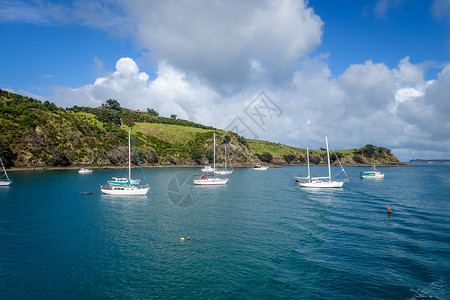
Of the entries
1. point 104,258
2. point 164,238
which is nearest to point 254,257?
point 164,238

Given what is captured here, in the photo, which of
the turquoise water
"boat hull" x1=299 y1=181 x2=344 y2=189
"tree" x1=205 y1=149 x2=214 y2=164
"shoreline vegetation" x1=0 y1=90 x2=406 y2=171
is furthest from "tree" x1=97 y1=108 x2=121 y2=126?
"boat hull" x1=299 y1=181 x2=344 y2=189

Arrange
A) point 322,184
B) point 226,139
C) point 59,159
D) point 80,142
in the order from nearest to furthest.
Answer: point 322,184
point 59,159
point 80,142
point 226,139

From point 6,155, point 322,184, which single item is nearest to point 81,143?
point 6,155

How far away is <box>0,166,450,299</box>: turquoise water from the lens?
19.0m

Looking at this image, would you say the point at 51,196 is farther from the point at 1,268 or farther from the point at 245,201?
the point at 245,201

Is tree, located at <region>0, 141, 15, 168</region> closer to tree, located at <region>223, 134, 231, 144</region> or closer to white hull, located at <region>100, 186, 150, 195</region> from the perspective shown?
white hull, located at <region>100, 186, 150, 195</region>

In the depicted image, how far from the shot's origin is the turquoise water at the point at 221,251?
747 inches

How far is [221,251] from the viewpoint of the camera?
25922 mm

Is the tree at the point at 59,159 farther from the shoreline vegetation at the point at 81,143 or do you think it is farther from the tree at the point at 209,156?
the tree at the point at 209,156

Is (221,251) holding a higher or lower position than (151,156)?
lower

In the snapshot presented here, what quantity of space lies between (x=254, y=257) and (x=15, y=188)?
67554 mm

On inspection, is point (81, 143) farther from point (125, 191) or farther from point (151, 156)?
point (125, 191)

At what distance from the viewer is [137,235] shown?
1209 inches

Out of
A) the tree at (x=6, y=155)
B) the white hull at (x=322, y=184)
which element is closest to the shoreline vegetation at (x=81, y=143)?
the tree at (x=6, y=155)
